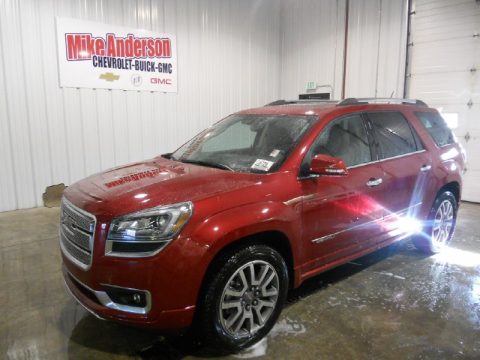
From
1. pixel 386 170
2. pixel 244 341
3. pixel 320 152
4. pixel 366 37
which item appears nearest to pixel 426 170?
pixel 386 170

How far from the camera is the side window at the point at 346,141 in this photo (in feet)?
9.25

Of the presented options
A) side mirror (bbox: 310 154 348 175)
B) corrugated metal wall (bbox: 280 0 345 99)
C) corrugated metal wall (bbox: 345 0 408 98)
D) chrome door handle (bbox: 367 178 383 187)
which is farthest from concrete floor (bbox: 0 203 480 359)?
corrugated metal wall (bbox: 280 0 345 99)

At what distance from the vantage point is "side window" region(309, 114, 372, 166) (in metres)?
2.82

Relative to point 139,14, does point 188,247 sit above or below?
below

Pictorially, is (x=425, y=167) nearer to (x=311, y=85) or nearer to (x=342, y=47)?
(x=342, y=47)

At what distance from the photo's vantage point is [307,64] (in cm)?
873

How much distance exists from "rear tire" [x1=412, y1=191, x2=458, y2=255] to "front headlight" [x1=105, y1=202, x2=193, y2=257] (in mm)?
2825

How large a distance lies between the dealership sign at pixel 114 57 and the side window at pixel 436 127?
15.6ft

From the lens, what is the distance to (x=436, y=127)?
13.1 feet

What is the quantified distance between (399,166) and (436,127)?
3.48 ft

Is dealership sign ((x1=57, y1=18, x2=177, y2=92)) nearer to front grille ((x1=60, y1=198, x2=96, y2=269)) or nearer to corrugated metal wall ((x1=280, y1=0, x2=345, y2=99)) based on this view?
corrugated metal wall ((x1=280, y1=0, x2=345, y2=99))

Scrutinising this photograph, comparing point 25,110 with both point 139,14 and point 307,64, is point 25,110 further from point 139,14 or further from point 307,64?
point 307,64

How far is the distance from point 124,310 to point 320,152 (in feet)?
5.49

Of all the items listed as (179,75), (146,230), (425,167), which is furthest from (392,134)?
(179,75)
